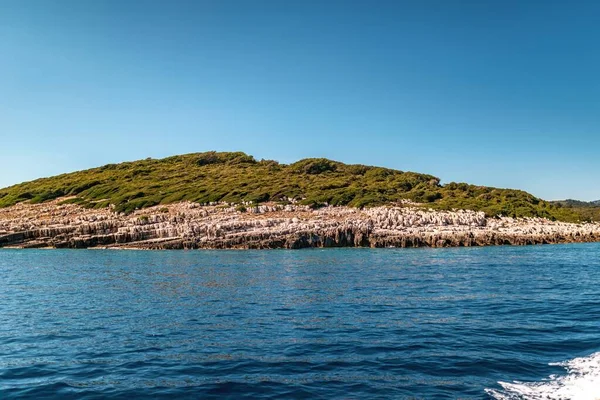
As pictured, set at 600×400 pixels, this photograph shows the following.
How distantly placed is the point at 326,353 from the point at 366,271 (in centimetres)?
2686

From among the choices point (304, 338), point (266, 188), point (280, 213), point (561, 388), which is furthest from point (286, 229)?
point (561, 388)

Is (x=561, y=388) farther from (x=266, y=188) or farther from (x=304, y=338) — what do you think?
(x=266, y=188)

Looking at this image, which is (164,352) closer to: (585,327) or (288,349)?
(288,349)

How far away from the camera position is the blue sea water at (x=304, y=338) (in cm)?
1429

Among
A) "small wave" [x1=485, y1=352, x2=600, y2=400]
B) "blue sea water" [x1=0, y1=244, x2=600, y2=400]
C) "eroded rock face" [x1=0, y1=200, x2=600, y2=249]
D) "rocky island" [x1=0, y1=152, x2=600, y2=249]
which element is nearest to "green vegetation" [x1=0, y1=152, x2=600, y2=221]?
"rocky island" [x1=0, y1=152, x2=600, y2=249]

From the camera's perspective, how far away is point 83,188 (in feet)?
451

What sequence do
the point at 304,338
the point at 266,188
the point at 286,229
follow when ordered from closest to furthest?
the point at 304,338 < the point at 286,229 < the point at 266,188

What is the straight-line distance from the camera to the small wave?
13102mm

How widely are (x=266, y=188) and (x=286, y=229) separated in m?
35.1

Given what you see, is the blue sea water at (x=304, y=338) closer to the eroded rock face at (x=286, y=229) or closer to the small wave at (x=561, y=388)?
the small wave at (x=561, y=388)

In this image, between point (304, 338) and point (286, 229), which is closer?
point (304, 338)

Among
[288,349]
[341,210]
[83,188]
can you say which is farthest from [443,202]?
[83,188]

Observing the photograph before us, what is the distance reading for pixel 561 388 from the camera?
45.0ft

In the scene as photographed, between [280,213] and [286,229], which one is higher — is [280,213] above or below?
above
